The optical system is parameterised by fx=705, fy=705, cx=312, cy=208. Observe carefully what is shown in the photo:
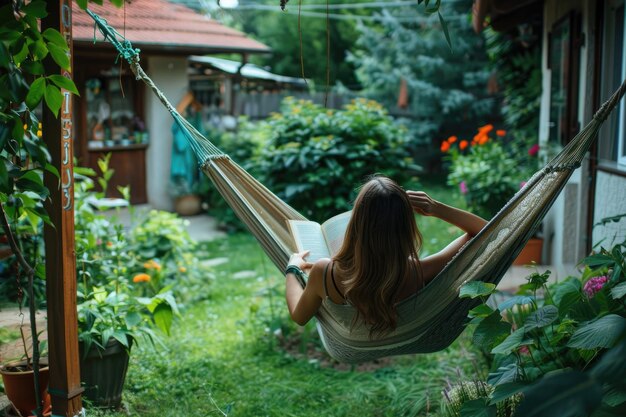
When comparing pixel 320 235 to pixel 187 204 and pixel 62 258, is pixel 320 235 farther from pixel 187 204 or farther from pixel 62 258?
pixel 187 204

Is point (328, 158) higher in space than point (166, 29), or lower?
lower

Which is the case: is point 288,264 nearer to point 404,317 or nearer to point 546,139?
point 404,317

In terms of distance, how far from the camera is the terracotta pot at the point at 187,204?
26.8 ft

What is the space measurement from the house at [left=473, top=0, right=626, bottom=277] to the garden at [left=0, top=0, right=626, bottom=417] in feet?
1.00

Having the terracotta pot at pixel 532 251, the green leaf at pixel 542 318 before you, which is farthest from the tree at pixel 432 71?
the green leaf at pixel 542 318

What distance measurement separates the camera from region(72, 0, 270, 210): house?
7.55m

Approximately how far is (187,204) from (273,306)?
4371 millimetres

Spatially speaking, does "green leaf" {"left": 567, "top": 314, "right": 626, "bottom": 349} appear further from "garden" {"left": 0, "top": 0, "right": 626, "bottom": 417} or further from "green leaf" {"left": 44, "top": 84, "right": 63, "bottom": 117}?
"green leaf" {"left": 44, "top": 84, "right": 63, "bottom": 117}

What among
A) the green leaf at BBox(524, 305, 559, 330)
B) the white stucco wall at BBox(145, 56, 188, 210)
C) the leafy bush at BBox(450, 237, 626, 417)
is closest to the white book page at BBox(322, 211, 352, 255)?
the leafy bush at BBox(450, 237, 626, 417)

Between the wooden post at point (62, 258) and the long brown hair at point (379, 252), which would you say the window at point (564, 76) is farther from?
the wooden post at point (62, 258)

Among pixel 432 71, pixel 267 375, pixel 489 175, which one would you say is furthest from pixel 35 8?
pixel 432 71

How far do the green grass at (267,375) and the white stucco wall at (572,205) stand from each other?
41.5 inches

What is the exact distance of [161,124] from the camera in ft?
27.1

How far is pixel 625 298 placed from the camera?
1856mm
